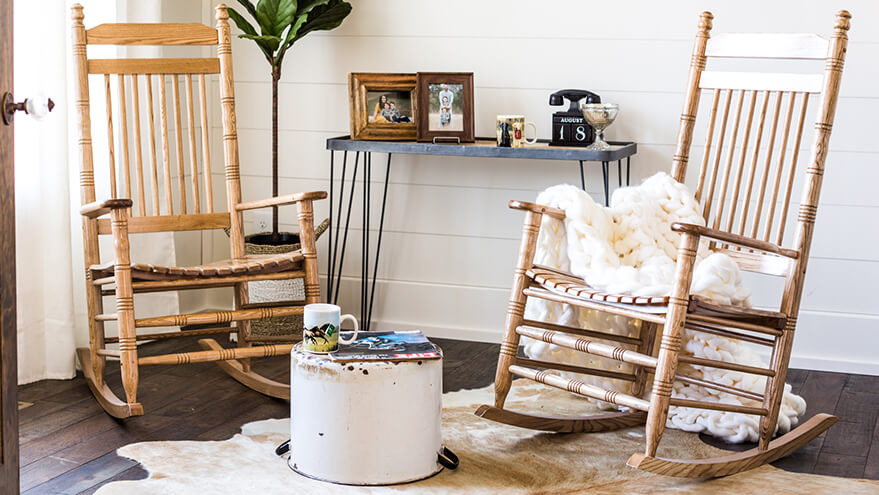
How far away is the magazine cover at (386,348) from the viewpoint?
1918 millimetres

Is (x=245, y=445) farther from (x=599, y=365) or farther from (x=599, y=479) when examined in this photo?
(x=599, y=365)

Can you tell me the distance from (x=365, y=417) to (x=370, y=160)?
5.04ft

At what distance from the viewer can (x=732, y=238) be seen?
1.97 m

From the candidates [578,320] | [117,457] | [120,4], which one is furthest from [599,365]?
[120,4]

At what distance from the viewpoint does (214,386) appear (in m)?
2.62

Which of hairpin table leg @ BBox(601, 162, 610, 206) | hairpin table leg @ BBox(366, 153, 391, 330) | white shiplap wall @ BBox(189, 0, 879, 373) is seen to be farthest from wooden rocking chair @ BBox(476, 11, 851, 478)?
hairpin table leg @ BBox(366, 153, 391, 330)

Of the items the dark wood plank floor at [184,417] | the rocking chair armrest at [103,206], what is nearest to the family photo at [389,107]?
the dark wood plank floor at [184,417]

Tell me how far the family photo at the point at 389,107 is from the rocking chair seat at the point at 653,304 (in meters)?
1.04

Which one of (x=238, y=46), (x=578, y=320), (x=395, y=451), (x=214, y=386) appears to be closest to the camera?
(x=395, y=451)

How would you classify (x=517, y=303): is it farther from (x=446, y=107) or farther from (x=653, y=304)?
(x=446, y=107)

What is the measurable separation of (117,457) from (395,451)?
24.8 inches

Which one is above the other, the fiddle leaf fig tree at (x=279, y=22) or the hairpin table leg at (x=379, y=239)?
the fiddle leaf fig tree at (x=279, y=22)

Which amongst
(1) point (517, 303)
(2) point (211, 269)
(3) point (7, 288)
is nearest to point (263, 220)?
(2) point (211, 269)

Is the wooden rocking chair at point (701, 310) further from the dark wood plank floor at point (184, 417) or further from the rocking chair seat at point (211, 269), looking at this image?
the rocking chair seat at point (211, 269)
